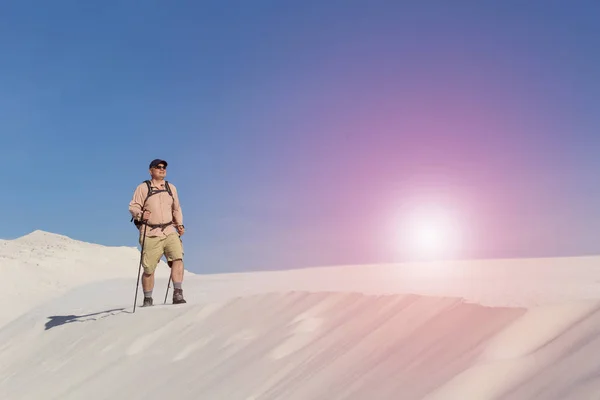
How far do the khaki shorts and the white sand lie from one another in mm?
742

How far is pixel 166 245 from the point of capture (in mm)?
7129

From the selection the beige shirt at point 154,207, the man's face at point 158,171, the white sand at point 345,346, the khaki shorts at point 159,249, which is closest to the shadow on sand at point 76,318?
the white sand at point 345,346

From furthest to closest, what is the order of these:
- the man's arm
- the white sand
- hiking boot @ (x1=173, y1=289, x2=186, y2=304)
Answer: the man's arm < hiking boot @ (x1=173, y1=289, x2=186, y2=304) < the white sand

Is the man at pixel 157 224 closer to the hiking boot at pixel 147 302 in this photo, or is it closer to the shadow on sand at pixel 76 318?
the hiking boot at pixel 147 302

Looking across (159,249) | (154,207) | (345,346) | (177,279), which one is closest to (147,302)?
(177,279)

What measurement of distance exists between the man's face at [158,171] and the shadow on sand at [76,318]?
69.0 inches

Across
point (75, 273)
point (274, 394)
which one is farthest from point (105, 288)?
point (274, 394)

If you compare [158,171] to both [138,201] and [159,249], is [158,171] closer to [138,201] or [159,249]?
[138,201]

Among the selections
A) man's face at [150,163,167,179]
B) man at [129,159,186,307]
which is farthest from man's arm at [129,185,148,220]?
man's face at [150,163,167,179]

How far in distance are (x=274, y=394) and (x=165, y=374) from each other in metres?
1.52

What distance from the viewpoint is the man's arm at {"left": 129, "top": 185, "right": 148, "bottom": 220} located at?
7.02 meters

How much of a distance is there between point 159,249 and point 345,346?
13.4ft

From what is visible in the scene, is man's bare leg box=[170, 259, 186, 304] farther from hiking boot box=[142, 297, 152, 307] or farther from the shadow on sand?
the shadow on sand

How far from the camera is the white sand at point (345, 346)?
97.9 inches
